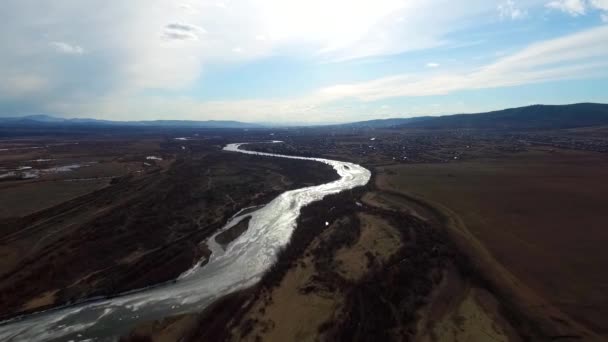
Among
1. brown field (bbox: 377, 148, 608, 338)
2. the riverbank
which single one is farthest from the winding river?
brown field (bbox: 377, 148, 608, 338)

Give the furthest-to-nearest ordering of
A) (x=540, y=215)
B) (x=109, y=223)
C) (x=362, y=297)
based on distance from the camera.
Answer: (x=540, y=215), (x=109, y=223), (x=362, y=297)

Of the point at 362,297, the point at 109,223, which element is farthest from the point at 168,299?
the point at 109,223

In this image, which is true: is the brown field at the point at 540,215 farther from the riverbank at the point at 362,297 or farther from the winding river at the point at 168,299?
the winding river at the point at 168,299

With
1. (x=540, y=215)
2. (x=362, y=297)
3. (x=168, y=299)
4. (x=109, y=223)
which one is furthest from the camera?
(x=540, y=215)

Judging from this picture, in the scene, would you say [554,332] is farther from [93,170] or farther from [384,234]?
[93,170]

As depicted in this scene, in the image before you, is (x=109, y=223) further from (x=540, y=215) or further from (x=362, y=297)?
(x=540, y=215)

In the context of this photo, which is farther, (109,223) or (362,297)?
(109,223)

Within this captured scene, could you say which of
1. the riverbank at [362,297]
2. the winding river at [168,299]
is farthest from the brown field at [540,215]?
the winding river at [168,299]
